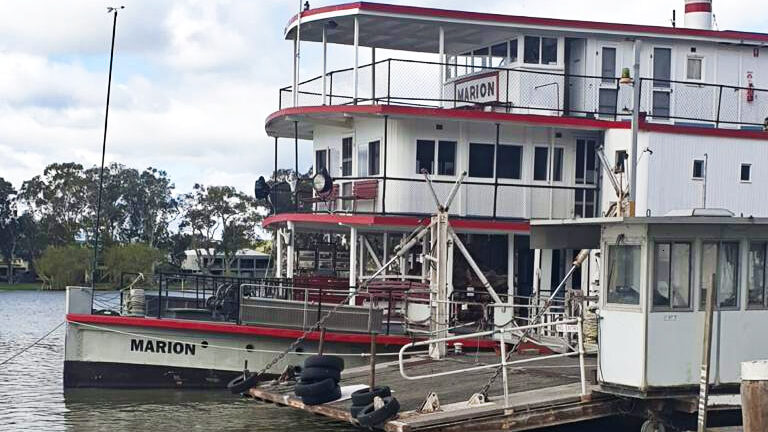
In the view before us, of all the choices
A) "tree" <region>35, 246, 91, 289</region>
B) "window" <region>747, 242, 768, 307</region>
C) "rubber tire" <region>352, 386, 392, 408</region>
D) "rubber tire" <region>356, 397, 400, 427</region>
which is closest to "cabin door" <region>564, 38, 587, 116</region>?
"window" <region>747, 242, 768, 307</region>

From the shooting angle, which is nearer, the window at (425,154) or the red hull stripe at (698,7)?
the window at (425,154)

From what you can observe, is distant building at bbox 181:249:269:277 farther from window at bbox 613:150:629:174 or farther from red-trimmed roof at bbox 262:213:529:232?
window at bbox 613:150:629:174

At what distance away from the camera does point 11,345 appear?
1547 inches

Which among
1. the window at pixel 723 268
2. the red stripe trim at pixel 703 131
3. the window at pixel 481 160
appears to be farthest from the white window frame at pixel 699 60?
the window at pixel 723 268

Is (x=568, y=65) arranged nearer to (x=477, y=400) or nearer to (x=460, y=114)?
(x=460, y=114)

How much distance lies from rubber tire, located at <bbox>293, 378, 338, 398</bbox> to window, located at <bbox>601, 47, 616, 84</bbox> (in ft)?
39.2

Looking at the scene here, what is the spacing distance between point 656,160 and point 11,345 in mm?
22780

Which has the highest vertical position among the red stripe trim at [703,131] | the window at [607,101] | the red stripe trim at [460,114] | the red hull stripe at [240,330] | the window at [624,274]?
the window at [607,101]

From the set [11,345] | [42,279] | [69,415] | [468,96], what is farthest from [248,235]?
[69,415]

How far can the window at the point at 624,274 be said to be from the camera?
52.2 feet

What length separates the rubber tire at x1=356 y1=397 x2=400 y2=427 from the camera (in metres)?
15.8

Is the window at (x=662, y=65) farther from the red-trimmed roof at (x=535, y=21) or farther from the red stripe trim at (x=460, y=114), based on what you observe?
the red stripe trim at (x=460, y=114)

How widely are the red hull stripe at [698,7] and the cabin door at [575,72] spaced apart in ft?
13.6

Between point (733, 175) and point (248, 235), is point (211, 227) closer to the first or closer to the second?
point (248, 235)
